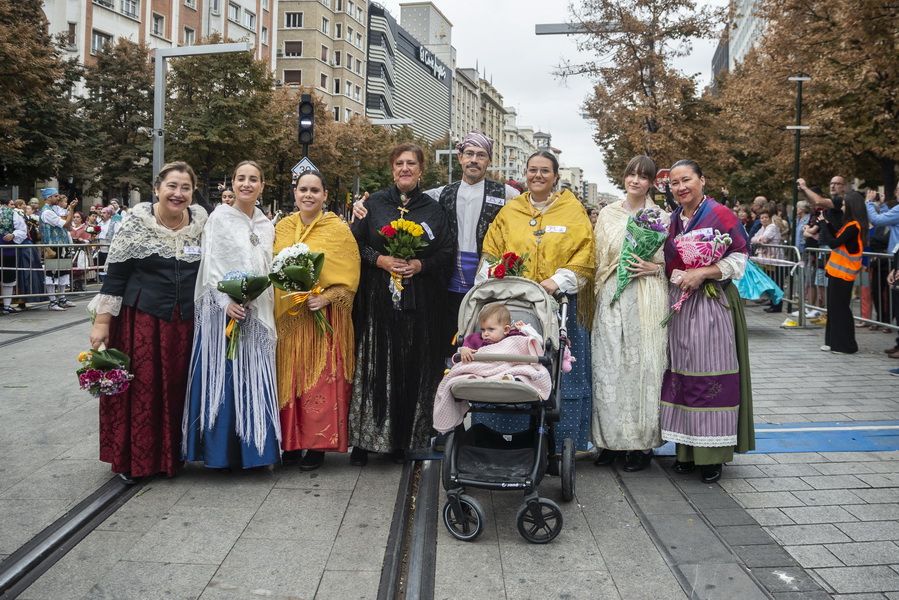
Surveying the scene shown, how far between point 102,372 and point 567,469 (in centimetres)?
284

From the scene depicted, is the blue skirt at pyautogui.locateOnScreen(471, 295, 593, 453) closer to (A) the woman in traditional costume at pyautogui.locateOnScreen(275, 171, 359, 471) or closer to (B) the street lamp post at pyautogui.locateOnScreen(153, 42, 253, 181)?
(A) the woman in traditional costume at pyautogui.locateOnScreen(275, 171, 359, 471)

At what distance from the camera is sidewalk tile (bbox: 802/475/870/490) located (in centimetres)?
525

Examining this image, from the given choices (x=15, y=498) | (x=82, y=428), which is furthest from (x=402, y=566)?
(x=82, y=428)

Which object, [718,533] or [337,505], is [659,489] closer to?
[718,533]

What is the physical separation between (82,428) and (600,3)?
23.6m

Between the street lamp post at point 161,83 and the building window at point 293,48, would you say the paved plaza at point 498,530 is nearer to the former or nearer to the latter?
the street lamp post at point 161,83

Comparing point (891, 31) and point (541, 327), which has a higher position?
point (891, 31)

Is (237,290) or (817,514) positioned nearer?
(817,514)

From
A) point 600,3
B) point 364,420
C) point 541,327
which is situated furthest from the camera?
point 600,3

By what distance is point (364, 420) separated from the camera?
221 inches

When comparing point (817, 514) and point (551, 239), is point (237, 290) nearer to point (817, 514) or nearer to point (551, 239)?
point (551, 239)

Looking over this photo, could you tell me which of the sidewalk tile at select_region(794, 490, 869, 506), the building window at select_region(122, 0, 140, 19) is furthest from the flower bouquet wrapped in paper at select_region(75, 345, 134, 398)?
the building window at select_region(122, 0, 140, 19)

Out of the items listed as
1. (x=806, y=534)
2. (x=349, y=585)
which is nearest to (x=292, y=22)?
(x=806, y=534)

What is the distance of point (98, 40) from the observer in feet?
128
